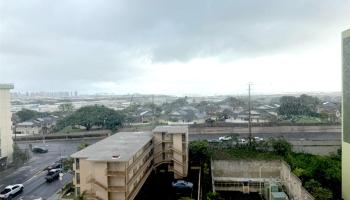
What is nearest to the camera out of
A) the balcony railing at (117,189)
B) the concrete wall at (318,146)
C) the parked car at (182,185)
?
the balcony railing at (117,189)

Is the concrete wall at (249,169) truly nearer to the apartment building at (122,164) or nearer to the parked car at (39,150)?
the apartment building at (122,164)

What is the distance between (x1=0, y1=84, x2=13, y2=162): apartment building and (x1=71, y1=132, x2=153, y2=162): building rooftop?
1229cm

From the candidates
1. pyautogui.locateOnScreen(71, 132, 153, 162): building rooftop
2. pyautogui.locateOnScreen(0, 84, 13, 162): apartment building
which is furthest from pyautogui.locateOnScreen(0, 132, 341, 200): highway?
pyautogui.locateOnScreen(71, 132, 153, 162): building rooftop

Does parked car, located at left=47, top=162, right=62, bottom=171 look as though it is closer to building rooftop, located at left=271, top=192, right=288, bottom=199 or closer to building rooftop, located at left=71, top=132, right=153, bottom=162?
building rooftop, located at left=71, top=132, right=153, bottom=162

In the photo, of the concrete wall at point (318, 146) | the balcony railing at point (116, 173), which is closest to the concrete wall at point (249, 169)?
the concrete wall at point (318, 146)

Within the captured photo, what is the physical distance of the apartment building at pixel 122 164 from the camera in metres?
15.2

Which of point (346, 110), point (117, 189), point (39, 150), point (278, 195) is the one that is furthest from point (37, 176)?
point (346, 110)

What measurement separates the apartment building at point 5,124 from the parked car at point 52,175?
635 centimetres

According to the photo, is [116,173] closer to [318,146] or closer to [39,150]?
[318,146]

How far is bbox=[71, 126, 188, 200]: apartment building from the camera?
599 inches

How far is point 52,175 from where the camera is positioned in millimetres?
23719

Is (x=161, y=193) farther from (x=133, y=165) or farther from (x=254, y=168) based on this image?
(x=254, y=168)

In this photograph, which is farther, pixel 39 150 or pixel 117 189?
pixel 39 150

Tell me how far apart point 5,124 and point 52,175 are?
835cm
